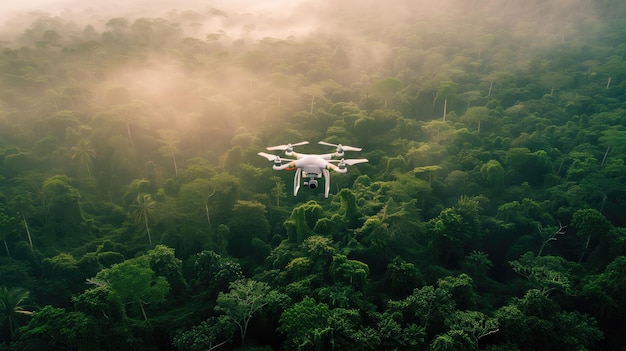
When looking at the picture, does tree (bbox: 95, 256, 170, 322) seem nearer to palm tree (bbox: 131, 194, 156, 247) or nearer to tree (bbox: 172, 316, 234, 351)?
tree (bbox: 172, 316, 234, 351)

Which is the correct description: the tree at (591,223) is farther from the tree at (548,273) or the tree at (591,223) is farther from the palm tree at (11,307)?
the palm tree at (11,307)

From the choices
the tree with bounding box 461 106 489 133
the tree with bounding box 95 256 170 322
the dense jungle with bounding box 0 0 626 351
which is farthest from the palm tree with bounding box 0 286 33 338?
the tree with bounding box 461 106 489 133

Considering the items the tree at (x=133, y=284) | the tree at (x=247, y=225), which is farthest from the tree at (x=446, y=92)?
the tree at (x=133, y=284)

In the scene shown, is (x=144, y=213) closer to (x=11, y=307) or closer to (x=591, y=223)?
(x=11, y=307)

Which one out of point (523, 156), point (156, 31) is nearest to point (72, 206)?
point (523, 156)

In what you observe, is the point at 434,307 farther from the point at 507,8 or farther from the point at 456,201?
the point at 507,8

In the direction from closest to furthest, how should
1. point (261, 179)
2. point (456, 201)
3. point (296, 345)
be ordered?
1. point (296, 345)
2. point (456, 201)
3. point (261, 179)

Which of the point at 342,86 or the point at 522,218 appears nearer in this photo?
the point at 522,218

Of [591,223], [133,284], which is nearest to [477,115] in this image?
[591,223]
